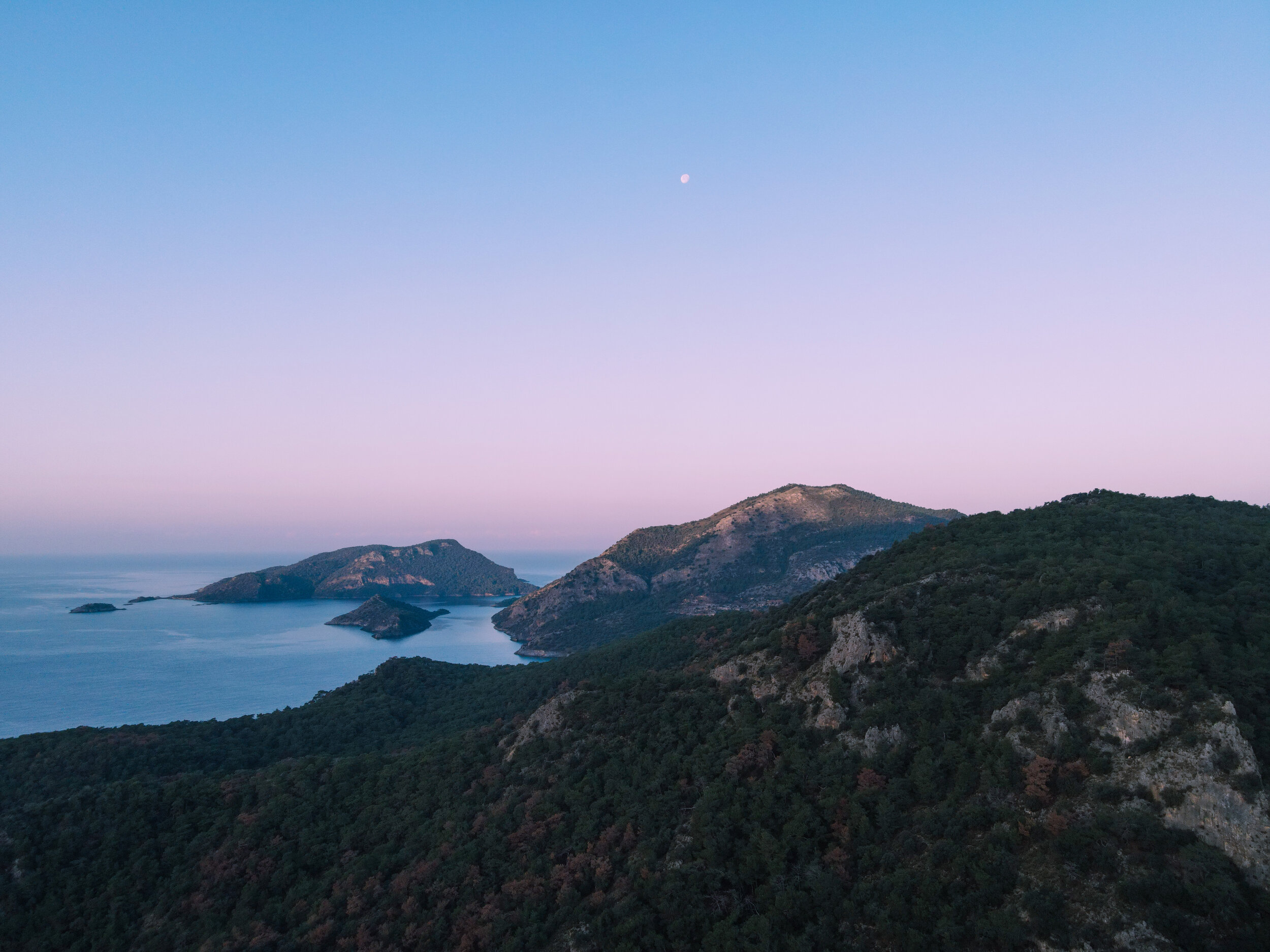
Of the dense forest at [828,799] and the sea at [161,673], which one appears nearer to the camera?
the dense forest at [828,799]

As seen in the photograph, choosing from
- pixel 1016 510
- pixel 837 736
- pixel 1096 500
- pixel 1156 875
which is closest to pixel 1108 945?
pixel 1156 875

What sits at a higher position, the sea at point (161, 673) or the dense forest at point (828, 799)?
the dense forest at point (828, 799)

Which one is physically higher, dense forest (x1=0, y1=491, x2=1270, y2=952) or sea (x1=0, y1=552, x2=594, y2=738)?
dense forest (x1=0, y1=491, x2=1270, y2=952)

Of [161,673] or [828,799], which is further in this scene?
[161,673]

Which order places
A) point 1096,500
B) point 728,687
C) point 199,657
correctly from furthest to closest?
point 199,657 → point 1096,500 → point 728,687

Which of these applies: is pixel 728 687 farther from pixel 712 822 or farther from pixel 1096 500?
pixel 1096 500

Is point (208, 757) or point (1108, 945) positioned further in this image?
point (208, 757)

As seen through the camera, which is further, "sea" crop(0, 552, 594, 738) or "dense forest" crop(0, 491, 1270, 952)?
"sea" crop(0, 552, 594, 738)

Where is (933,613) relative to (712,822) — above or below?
above
